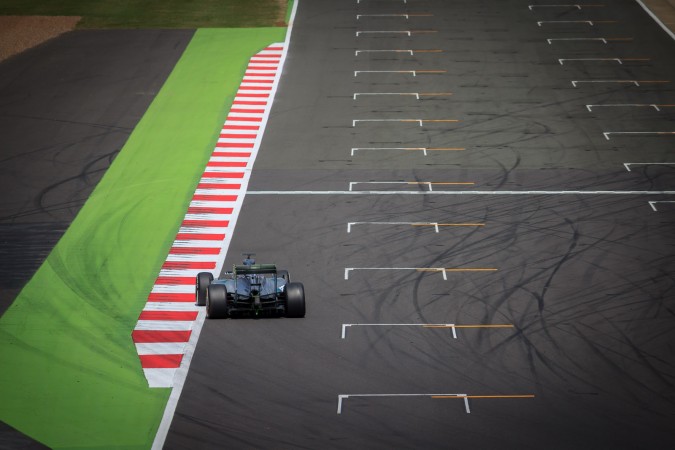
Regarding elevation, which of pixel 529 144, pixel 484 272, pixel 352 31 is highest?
pixel 484 272

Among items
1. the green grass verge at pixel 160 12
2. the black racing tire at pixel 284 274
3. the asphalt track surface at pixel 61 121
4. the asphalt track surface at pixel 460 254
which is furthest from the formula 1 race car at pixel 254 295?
the green grass verge at pixel 160 12

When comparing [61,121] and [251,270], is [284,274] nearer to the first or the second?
[251,270]

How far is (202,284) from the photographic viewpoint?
1240 inches

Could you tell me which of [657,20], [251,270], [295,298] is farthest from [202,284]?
[657,20]

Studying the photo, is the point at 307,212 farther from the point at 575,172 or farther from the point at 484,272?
the point at 575,172

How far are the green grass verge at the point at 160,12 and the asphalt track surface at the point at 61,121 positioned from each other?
66.6 inches

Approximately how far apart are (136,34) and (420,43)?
14068 mm

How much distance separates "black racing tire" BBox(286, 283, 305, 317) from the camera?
3059 centimetres

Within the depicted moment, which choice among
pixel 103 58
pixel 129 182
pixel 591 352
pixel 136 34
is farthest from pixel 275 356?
pixel 136 34

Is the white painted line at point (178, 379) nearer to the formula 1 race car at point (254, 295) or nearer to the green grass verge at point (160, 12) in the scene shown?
the formula 1 race car at point (254, 295)

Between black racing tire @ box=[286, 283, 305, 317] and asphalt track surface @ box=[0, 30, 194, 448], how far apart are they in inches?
321

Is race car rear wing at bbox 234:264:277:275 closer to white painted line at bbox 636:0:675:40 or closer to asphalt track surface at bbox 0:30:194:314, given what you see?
asphalt track surface at bbox 0:30:194:314

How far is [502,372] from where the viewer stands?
1119 inches

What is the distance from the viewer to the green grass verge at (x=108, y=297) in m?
26.9
